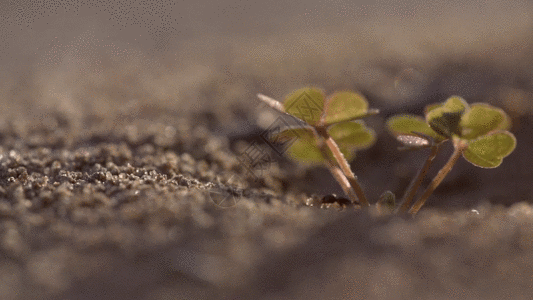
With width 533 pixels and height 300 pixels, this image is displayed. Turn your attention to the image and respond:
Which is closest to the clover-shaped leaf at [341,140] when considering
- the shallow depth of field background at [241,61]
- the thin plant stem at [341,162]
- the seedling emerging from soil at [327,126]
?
the seedling emerging from soil at [327,126]

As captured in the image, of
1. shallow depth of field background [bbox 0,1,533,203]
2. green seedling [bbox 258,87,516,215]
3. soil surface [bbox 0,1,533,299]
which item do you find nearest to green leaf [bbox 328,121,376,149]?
green seedling [bbox 258,87,516,215]

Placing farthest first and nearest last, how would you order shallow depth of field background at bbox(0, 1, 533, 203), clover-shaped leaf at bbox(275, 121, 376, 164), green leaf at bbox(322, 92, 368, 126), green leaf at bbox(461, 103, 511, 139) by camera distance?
shallow depth of field background at bbox(0, 1, 533, 203), clover-shaped leaf at bbox(275, 121, 376, 164), green leaf at bbox(322, 92, 368, 126), green leaf at bbox(461, 103, 511, 139)

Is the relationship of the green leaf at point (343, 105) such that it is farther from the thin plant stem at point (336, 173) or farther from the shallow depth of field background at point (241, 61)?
the shallow depth of field background at point (241, 61)

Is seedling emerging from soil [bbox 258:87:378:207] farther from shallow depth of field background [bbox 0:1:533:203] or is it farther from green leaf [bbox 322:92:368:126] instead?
shallow depth of field background [bbox 0:1:533:203]

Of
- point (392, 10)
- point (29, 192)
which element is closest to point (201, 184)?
point (29, 192)

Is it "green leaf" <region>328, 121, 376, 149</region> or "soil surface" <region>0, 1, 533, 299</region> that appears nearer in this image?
"soil surface" <region>0, 1, 533, 299</region>

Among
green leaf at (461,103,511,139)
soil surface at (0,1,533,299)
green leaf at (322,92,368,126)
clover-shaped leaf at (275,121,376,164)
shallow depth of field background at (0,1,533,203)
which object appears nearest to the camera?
soil surface at (0,1,533,299)

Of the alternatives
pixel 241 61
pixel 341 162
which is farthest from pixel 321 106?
pixel 241 61
